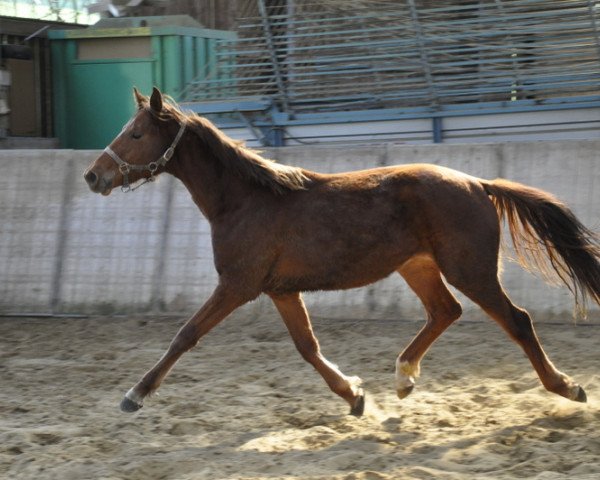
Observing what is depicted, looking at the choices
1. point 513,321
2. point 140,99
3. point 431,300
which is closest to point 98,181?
point 140,99

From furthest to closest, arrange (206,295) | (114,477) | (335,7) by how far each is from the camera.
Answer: (335,7), (206,295), (114,477)

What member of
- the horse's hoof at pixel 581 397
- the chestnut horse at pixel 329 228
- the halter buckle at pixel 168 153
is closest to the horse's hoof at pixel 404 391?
the chestnut horse at pixel 329 228

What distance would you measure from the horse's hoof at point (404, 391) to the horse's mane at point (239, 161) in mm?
1330

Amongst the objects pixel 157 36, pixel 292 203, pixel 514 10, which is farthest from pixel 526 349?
pixel 157 36

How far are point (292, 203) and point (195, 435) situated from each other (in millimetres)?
1418

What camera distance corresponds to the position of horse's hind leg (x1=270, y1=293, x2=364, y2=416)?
5.86 m

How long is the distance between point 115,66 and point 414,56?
5153 mm

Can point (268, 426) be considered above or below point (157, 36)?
below

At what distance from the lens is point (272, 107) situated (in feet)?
39.4

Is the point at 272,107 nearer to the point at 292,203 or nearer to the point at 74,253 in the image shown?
the point at 74,253

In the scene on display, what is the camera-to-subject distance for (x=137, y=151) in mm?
5914

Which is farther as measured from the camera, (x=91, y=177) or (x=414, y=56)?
(x=414, y=56)

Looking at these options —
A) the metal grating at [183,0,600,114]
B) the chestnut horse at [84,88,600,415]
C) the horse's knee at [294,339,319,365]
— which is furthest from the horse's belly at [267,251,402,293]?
the metal grating at [183,0,600,114]

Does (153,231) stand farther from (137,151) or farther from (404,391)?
(404,391)
